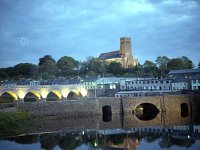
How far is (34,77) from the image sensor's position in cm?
11369

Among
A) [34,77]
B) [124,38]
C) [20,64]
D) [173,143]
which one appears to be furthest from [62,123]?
[124,38]

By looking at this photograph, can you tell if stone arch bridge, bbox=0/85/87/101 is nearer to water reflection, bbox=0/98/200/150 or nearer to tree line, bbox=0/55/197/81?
water reflection, bbox=0/98/200/150

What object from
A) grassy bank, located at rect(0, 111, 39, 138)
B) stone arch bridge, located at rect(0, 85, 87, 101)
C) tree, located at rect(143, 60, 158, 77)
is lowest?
grassy bank, located at rect(0, 111, 39, 138)

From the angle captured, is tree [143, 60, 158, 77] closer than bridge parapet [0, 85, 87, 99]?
No

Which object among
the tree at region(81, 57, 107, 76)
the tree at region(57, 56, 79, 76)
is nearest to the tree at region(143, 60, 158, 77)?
the tree at region(81, 57, 107, 76)

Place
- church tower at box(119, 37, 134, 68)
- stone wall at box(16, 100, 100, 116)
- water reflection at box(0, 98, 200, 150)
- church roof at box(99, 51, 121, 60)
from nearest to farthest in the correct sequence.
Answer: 1. water reflection at box(0, 98, 200, 150)
2. stone wall at box(16, 100, 100, 116)
3. church tower at box(119, 37, 134, 68)
4. church roof at box(99, 51, 121, 60)

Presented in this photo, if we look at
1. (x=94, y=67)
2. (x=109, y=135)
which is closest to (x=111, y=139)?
(x=109, y=135)

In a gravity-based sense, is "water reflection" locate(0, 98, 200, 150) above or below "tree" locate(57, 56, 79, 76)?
below

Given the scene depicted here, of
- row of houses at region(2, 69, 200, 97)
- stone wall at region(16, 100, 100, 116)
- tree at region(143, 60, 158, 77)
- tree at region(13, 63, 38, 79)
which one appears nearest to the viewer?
stone wall at region(16, 100, 100, 116)

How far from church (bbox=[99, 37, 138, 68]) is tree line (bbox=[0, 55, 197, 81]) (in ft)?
44.1

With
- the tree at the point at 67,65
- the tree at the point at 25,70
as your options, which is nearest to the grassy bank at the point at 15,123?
the tree at the point at 25,70

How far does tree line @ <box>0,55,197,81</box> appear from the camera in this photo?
369 ft

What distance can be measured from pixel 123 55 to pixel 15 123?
9932 cm

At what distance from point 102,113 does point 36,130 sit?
821 inches
